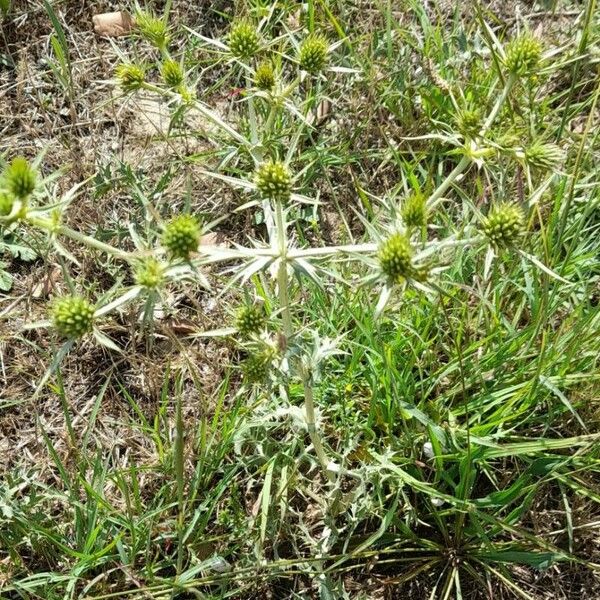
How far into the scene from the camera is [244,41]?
7.27ft

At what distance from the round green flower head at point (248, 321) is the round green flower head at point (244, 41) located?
816mm

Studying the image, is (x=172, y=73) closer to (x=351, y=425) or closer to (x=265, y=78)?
(x=265, y=78)

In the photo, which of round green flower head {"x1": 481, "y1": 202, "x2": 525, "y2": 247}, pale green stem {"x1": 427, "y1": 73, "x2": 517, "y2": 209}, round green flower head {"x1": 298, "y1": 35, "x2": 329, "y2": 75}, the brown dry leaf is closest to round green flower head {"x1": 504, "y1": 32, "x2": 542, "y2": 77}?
pale green stem {"x1": 427, "y1": 73, "x2": 517, "y2": 209}

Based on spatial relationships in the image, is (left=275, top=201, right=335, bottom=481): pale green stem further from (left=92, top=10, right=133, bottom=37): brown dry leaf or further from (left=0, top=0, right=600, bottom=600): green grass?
(left=92, top=10, right=133, bottom=37): brown dry leaf

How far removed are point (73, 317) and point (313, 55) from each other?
1080 millimetres

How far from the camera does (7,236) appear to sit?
9.51ft

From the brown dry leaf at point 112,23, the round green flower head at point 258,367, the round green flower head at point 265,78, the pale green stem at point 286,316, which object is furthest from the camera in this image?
the brown dry leaf at point 112,23

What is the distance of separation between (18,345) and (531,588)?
2.01 m

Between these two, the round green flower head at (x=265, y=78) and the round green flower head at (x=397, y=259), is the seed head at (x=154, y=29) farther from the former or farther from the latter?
the round green flower head at (x=397, y=259)

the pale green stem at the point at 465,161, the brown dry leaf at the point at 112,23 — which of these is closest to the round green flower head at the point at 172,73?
the pale green stem at the point at 465,161

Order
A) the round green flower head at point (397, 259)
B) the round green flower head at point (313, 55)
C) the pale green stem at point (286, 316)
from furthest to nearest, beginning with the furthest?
1. the round green flower head at point (313, 55)
2. the pale green stem at point (286, 316)
3. the round green flower head at point (397, 259)

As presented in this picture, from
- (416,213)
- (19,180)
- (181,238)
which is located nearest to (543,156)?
(416,213)

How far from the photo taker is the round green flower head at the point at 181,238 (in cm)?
163

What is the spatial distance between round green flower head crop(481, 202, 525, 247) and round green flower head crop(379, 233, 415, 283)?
278 millimetres
